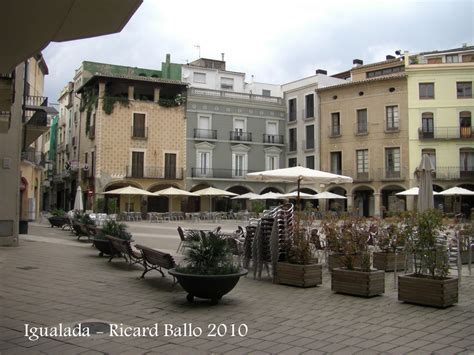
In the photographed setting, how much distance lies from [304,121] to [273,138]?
10.3 ft

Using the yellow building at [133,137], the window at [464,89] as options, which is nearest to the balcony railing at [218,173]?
the yellow building at [133,137]

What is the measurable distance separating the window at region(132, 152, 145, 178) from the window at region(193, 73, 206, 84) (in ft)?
35.6

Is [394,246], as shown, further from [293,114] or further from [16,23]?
[293,114]

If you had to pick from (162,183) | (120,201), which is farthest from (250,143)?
(120,201)

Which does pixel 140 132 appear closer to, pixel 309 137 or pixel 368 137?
pixel 309 137

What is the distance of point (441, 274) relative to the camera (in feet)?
20.6

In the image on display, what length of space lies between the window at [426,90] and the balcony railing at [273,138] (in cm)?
1259

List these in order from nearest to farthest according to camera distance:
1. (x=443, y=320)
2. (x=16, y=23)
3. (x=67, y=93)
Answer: (x=16, y=23) → (x=443, y=320) → (x=67, y=93)

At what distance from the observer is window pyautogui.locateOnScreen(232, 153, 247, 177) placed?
138 ft

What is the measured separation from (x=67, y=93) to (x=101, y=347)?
51.5m

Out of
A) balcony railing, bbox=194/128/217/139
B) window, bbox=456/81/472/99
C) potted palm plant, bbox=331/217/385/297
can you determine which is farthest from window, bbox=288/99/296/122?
potted palm plant, bbox=331/217/385/297

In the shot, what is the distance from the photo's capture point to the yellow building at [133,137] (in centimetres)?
3734

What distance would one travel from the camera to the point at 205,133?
40969 mm

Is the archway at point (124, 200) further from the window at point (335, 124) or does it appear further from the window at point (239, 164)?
the window at point (335, 124)
